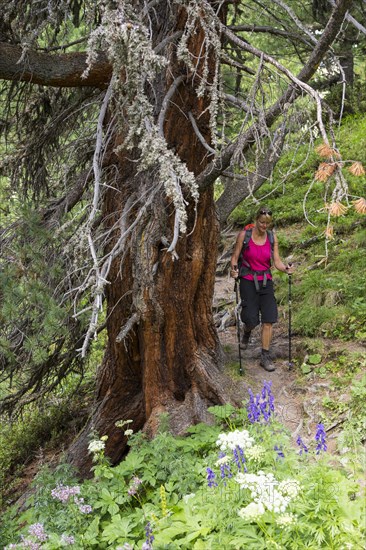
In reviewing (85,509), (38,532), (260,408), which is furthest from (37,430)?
(260,408)

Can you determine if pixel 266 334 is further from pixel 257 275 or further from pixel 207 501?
pixel 207 501

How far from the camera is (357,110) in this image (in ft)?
51.0

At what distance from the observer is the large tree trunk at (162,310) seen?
244 inches

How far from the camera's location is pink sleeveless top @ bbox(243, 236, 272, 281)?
7.77 metres

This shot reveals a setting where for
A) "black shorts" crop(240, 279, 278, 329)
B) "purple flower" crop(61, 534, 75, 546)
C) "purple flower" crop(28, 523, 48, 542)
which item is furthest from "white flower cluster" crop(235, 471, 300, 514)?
"black shorts" crop(240, 279, 278, 329)

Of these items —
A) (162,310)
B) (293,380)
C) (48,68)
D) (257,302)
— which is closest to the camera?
(48,68)

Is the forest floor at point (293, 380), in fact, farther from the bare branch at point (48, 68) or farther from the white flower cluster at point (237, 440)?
the bare branch at point (48, 68)

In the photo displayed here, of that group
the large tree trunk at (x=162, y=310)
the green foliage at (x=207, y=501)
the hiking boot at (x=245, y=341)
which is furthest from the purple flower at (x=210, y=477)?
the hiking boot at (x=245, y=341)

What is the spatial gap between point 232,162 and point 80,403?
20.5ft

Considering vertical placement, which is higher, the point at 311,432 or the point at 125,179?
the point at 125,179

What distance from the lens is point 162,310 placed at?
253 inches

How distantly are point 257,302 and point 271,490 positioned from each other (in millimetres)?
4507

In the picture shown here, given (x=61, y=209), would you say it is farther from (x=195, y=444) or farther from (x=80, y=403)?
(x=80, y=403)

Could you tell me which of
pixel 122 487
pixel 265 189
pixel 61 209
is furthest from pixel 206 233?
pixel 265 189
